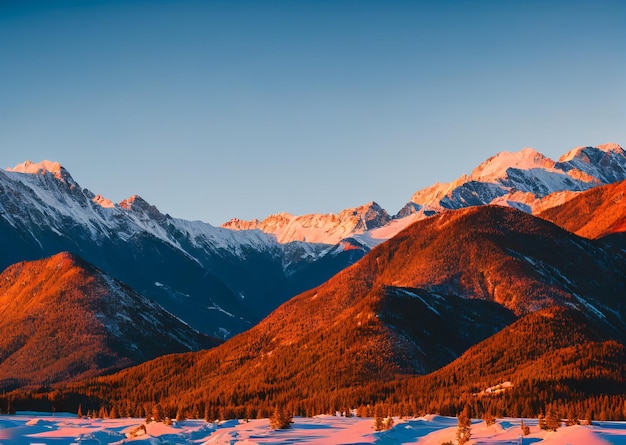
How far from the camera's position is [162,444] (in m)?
196

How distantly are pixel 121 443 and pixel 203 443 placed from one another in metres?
15.9

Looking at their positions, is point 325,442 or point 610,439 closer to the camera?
point 610,439

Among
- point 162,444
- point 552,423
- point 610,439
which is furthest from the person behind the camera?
point 162,444

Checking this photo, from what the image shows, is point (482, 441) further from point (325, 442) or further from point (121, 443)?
point (121, 443)

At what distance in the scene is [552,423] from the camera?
183 meters

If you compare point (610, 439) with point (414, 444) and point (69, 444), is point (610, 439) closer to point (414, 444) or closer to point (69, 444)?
point (414, 444)

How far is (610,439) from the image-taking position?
171 m

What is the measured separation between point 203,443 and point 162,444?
7.98 m

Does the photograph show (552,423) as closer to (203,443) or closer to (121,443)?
(203,443)

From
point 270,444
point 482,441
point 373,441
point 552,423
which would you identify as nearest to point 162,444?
point 270,444

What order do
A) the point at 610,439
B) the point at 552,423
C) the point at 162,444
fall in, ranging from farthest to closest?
the point at 162,444 → the point at 552,423 → the point at 610,439

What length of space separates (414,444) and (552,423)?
1009 inches

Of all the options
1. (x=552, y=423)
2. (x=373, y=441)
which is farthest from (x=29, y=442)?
(x=552, y=423)

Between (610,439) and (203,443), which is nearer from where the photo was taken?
(610,439)
